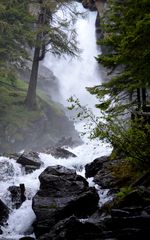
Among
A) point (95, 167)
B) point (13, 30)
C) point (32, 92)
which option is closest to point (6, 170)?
point (95, 167)

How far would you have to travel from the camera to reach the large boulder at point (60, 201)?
12.5m

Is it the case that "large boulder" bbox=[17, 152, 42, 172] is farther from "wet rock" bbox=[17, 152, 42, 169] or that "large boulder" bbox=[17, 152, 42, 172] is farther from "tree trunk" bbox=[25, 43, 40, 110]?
"tree trunk" bbox=[25, 43, 40, 110]

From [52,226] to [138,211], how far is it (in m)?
3.29

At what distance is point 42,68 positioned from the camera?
44094 millimetres

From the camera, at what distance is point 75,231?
1051 cm

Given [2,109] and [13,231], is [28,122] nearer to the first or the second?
[2,109]

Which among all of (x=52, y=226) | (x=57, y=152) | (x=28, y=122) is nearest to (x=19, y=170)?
(x=57, y=152)

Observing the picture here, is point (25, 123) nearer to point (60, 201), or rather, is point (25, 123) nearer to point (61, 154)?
point (61, 154)

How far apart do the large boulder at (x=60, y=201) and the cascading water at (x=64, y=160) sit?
2.94ft

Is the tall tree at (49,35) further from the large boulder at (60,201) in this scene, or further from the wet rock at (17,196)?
the large boulder at (60,201)

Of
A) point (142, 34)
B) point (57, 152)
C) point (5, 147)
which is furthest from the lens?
point (5, 147)

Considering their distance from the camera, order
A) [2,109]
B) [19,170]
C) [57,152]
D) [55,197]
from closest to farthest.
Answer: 1. [55,197]
2. [19,170]
3. [57,152]
4. [2,109]

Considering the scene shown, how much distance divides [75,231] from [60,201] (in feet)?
8.36

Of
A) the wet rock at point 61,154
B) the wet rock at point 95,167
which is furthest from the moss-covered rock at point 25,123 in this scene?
the wet rock at point 95,167
